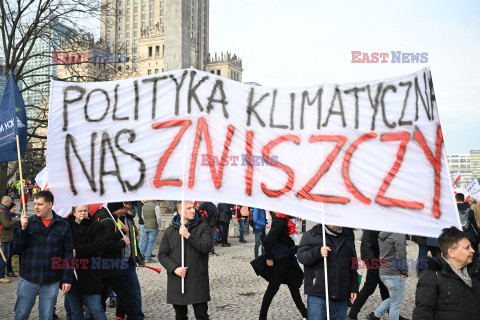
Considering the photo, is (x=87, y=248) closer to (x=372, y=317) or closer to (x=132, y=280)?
(x=132, y=280)

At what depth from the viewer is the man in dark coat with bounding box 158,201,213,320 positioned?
4707mm

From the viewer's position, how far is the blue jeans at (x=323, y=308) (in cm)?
450

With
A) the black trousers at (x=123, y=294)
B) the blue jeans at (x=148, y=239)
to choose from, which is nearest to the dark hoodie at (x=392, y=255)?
A: the black trousers at (x=123, y=294)

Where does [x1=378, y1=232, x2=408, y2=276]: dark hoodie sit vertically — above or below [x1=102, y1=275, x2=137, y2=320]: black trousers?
above

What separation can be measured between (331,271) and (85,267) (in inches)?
104

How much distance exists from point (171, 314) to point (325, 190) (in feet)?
11.7

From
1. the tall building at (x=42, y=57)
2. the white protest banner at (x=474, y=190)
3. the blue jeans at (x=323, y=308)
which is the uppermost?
the tall building at (x=42, y=57)

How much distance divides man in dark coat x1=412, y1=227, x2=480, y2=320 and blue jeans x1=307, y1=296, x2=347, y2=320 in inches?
51.7

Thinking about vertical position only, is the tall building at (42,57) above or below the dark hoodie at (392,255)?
above

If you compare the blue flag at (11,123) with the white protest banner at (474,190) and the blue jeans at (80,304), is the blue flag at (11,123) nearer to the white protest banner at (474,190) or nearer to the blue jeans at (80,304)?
the blue jeans at (80,304)

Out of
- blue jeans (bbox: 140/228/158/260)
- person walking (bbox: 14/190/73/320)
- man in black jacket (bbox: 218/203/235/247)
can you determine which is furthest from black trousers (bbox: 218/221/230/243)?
person walking (bbox: 14/190/73/320)

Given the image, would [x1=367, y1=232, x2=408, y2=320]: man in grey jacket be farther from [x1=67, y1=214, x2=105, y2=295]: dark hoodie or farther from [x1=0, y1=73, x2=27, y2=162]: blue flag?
[x1=0, y1=73, x2=27, y2=162]: blue flag

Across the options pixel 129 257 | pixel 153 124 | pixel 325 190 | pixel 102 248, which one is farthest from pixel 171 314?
pixel 325 190

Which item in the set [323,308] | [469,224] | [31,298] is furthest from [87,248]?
[469,224]
